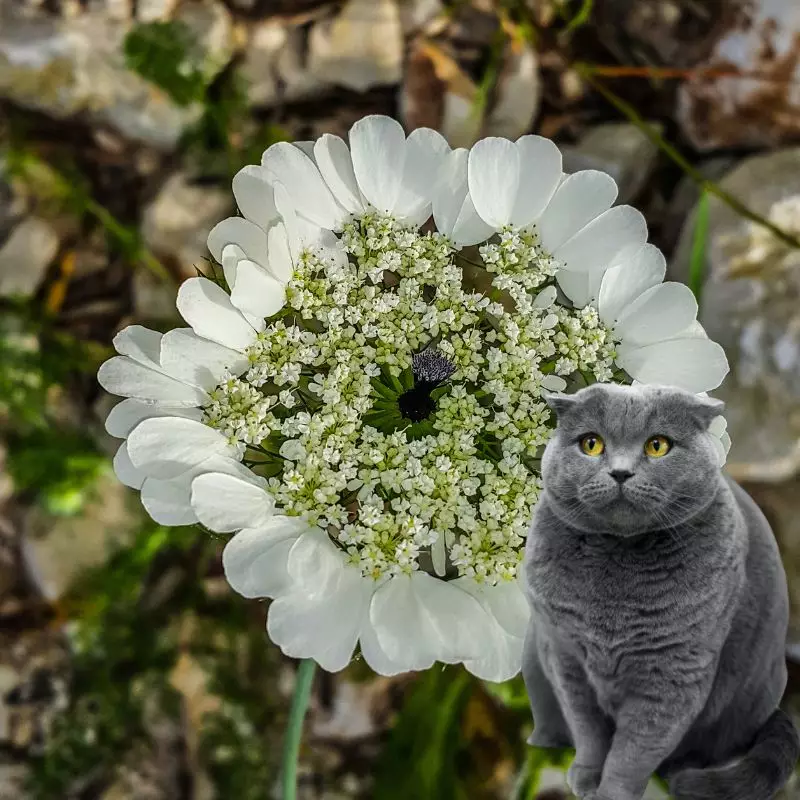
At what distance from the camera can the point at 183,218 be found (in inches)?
39.1

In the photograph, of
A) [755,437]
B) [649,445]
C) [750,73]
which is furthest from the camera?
[750,73]

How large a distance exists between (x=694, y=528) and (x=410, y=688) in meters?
0.64

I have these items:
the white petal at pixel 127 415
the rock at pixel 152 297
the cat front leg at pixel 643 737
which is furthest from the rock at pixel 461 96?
the cat front leg at pixel 643 737

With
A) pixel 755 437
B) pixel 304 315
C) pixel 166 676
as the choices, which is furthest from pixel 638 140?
pixel 166 676

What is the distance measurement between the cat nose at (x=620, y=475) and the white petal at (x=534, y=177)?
177mm

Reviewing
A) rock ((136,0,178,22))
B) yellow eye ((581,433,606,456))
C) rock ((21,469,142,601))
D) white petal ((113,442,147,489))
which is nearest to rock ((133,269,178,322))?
rock ((21,469,142,601))

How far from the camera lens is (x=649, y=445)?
0.35 m

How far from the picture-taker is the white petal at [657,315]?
44 centimetres

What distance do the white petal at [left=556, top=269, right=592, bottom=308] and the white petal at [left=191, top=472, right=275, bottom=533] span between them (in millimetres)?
209

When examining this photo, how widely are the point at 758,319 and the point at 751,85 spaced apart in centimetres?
32

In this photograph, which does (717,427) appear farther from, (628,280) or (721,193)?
(721,193)

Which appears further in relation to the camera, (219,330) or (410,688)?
(410,688)

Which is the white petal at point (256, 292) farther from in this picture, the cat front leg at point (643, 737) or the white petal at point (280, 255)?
the cat front leg at point (643, 737)

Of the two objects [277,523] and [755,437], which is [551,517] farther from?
[755,437]
